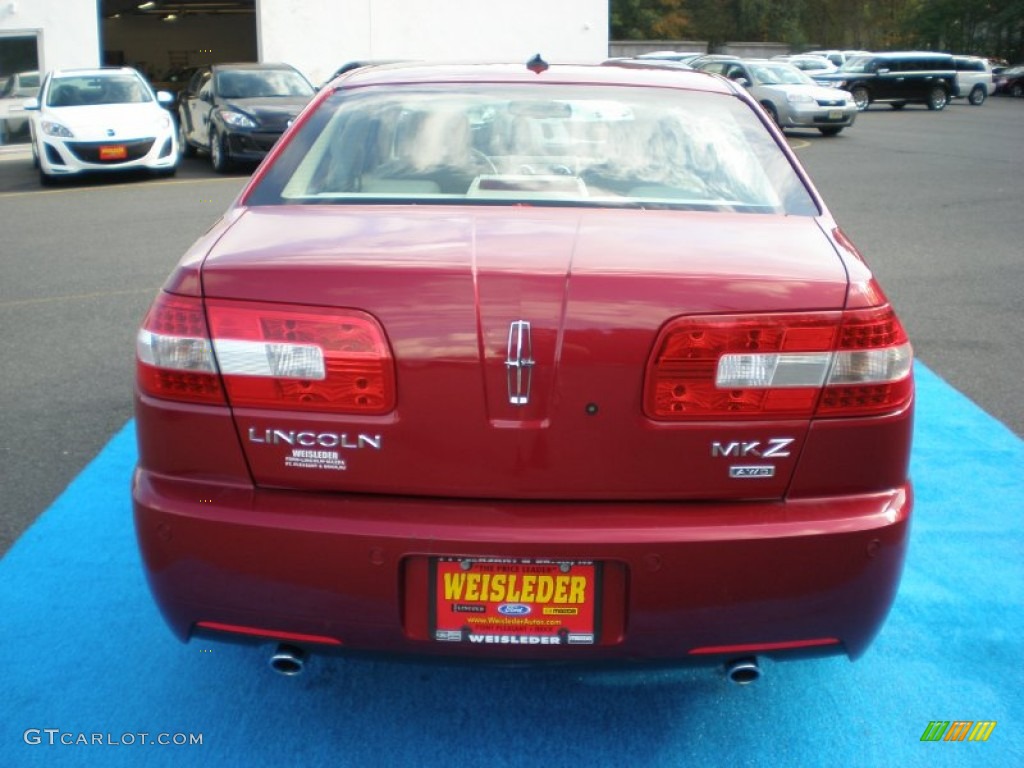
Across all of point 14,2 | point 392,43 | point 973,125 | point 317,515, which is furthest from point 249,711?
point 973,125

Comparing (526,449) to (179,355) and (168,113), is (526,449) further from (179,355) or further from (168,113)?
(168,113)

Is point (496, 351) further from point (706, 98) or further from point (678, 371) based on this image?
point (706, 98)

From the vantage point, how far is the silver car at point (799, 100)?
24.0 metres

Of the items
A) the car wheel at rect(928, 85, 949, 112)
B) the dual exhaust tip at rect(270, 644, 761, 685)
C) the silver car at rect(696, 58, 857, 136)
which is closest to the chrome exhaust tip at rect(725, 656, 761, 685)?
the dual exhaust tip at rect(270, 644, 761, 685)

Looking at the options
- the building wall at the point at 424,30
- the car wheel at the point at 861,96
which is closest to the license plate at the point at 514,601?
the building wall at the point at 424,30

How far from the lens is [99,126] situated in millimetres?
16125

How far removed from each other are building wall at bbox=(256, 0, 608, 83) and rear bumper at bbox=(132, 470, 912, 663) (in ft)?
86.1

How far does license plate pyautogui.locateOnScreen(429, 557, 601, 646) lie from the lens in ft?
8.29

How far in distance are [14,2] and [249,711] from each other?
24.1 meters

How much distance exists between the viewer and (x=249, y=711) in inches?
125

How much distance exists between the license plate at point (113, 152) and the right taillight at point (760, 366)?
14935 mm

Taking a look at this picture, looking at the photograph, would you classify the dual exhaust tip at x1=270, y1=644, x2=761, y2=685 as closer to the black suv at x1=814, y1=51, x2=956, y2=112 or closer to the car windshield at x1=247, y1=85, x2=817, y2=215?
the car windshield at x1=247, y1=85, x2=817, y2=215

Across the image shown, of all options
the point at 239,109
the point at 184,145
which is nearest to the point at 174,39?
the point at 184,145

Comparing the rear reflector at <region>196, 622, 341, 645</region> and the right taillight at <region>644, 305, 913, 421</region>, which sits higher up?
the right taillight at <region>644, 305, 913, 421</region>
